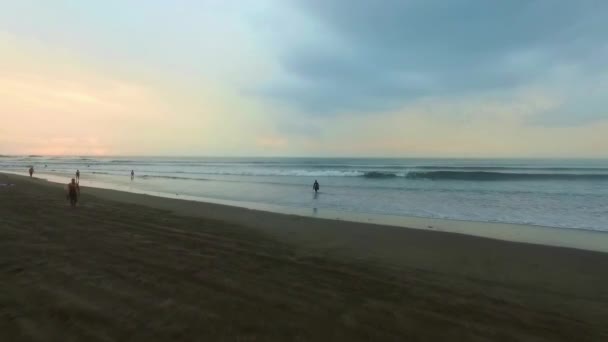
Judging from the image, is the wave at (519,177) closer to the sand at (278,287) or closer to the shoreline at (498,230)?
the shoreline at (498,230)

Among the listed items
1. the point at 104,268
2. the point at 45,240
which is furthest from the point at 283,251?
the point at 45,240

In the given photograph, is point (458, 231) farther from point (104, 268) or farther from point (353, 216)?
point (104, 268)

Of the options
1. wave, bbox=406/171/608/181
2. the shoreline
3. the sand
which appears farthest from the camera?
wave, bbox=406/171/608/181

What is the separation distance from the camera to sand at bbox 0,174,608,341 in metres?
3.43

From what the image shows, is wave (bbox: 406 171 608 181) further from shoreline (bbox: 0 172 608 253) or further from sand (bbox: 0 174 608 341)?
sand (bbox: 0 174 608 341)

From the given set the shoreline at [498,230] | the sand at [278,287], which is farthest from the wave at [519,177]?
the sand at [278,287]

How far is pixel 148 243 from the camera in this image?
682cm

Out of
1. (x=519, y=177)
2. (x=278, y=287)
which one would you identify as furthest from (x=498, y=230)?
(x=519, y=177)

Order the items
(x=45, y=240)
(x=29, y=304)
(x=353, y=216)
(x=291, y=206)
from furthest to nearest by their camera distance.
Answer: (x=291, y=206) < (x=353, y=216) < (x=45, y=240) < (x=29, y=304)

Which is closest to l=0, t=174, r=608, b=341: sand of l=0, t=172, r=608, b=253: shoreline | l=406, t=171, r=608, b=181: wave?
l=0, t=172, r=608, b=253: shoreline

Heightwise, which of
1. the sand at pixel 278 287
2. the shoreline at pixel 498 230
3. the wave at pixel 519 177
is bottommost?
the shoreline at pixel 498 230

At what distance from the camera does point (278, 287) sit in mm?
4625

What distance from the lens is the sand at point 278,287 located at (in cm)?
343

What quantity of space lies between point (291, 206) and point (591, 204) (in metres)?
15.9
